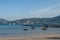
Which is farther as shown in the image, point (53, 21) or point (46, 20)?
point (46, 20)

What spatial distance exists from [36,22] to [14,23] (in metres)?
21.9

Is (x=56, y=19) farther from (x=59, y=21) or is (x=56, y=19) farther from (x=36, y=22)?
(x=36, y=22)

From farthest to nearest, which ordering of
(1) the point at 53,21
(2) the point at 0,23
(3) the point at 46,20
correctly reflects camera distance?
1. (2) the point at 0,23
2. (3) the point at 46,20
3. (1) the point at 53,21

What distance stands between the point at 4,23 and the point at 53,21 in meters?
68.4

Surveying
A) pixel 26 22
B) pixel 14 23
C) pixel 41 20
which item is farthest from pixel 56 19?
pixel 14 23

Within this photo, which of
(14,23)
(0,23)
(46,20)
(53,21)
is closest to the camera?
(53,21)

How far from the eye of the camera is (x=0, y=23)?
19275 centimetres

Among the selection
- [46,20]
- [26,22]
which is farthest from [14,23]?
[46,20]

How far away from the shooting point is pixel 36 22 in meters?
165

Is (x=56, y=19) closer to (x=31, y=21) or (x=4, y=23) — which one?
(x=31, y=21)

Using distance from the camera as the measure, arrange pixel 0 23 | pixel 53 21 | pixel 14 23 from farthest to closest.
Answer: pixel 0 23 < pixel 14 23 < pixel 53 21

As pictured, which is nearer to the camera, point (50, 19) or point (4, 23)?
point (50, 19)

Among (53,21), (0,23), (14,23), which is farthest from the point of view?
(0,23)

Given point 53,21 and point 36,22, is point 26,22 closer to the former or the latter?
point 36,22
